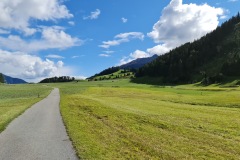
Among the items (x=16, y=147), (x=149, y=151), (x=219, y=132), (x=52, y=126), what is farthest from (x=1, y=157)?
(x=219, y=132)

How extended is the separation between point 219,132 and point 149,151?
8.49 meters

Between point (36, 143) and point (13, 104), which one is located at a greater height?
point (13, 104)

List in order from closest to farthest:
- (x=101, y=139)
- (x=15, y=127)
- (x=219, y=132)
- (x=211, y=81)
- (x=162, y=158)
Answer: (x=162, y=158) → (x=101, y=139) → (x=219, y=132) → (x=15, y=127) → (x=211, y=81)

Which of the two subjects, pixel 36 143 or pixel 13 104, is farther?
pixel 13 104

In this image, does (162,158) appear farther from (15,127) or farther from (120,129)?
(15,127)

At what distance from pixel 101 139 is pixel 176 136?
509 cm

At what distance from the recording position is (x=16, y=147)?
55.2ft

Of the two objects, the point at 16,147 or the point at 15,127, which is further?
the point at 15,127

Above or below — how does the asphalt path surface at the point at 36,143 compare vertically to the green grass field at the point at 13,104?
below

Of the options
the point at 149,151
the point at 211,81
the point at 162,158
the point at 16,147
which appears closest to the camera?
the point at 162,158

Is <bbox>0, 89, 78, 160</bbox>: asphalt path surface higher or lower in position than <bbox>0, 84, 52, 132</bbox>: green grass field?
lower

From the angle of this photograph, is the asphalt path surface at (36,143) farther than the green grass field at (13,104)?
No

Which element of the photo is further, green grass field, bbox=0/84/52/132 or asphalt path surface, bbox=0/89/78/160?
green grass field, bbox=0/84/52/132

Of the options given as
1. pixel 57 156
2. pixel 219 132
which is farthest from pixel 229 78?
pixel 57 156
